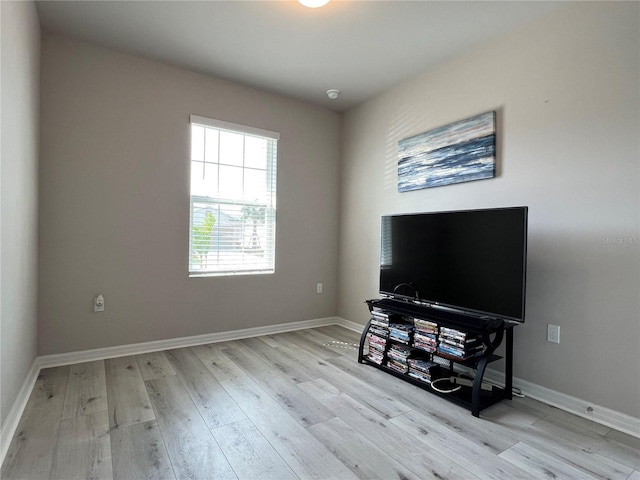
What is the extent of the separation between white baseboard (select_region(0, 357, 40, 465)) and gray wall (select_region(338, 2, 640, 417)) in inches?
116

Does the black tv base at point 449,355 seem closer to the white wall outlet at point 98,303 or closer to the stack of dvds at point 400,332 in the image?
the stack of dvds at point 400,332

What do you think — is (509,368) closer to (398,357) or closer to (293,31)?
(398,357)

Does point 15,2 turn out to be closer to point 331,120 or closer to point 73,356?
point 73,356

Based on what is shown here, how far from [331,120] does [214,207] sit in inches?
69.4

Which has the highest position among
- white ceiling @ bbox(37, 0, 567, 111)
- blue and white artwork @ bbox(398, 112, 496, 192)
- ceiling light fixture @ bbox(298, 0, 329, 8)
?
white ceiling @ bbox(37, 0, 567, 111)

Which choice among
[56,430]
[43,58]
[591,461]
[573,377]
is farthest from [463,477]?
[43,58]

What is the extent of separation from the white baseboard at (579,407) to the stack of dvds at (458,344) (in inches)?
16.2

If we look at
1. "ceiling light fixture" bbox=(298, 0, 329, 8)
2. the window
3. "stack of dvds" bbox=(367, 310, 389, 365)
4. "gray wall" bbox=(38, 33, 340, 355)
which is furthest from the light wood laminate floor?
"ceiling light fixture" bbox=(298, 0, 329, 8)

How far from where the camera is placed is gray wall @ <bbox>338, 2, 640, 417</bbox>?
2014 millimetres

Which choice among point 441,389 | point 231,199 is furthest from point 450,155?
point 231,199

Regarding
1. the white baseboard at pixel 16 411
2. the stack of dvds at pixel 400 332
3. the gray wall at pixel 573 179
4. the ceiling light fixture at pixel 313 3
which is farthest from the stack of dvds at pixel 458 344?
the white baseboard at pixel 16 411

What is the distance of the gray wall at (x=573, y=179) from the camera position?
6.61 ft

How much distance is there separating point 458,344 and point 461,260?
56cm

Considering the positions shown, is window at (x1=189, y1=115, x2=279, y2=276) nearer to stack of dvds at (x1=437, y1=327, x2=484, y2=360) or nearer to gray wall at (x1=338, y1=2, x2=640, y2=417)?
gray wall at (x1=338, y1=2, x2=640, y2=417)
